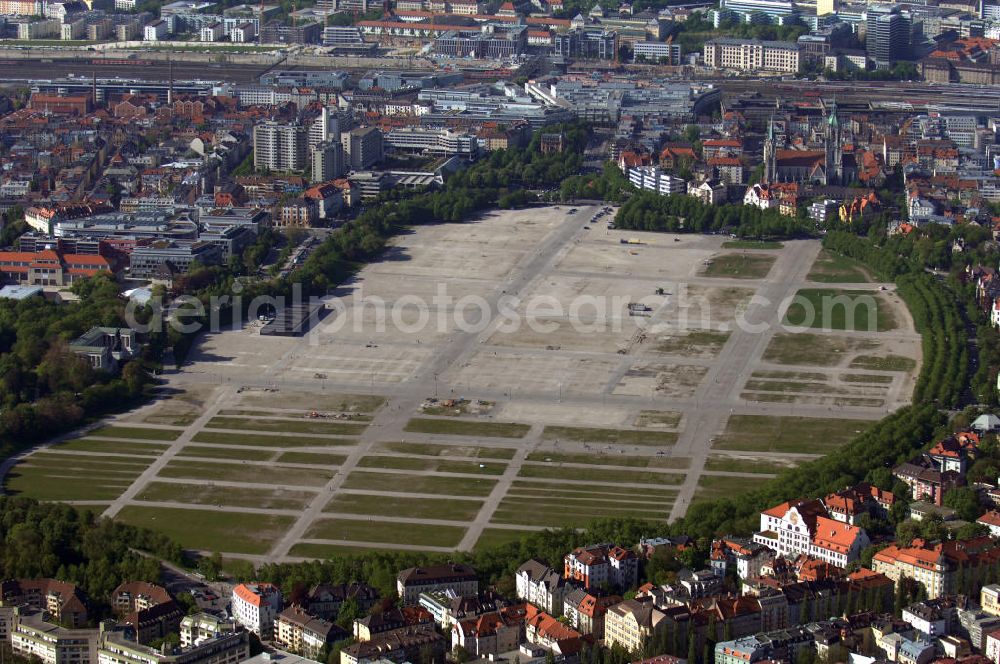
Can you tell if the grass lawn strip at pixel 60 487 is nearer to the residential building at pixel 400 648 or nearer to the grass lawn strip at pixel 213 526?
the grass lawn strip at pixel 213 526

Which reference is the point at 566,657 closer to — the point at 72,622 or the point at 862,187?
the point at 72,622

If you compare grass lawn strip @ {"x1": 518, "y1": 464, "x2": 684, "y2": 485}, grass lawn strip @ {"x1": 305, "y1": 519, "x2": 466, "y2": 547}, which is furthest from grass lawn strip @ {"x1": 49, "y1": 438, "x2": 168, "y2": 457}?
grass lawn strip @ {"x1": 518, "y1": 464, "x2": 684, "y2": 485}

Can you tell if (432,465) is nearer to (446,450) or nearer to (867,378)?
(446,450)

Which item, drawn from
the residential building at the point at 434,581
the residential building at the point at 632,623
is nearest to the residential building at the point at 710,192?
the residential building at the point at 434,581

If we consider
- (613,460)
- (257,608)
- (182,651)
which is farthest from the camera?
(613,460)

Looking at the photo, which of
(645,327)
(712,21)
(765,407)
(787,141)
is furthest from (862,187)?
(712,21)

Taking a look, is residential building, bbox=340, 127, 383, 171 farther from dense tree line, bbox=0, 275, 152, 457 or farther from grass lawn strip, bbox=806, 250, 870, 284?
dense tree line, bbox=0, 275, 152, 457

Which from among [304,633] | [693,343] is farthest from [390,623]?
[693,343]
